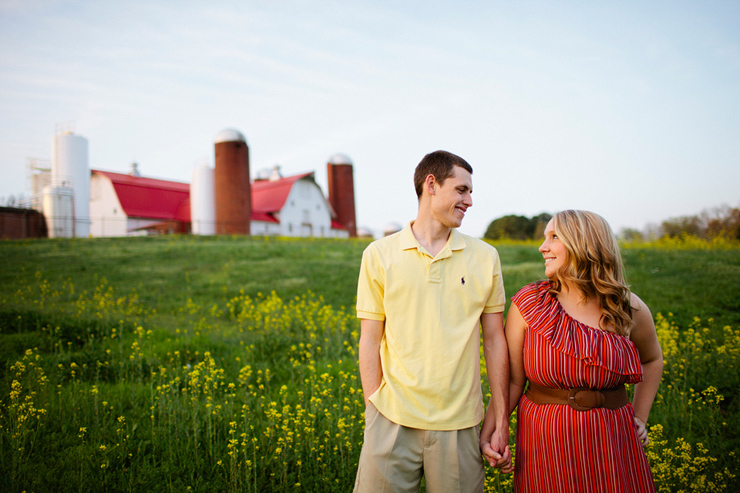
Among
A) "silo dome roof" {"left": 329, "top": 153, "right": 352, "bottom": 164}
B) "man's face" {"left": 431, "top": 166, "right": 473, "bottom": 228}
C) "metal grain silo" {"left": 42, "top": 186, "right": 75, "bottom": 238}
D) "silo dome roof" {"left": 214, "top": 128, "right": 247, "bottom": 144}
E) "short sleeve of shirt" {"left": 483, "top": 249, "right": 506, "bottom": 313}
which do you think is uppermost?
"silo dome roof" {"left": 329, "top": 153, "right": 352, "bottom": 164}

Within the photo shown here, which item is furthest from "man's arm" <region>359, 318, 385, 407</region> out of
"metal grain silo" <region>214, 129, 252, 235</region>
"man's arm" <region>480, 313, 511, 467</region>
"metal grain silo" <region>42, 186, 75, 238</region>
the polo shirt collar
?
"metal grain silo" <region>42, 186, 75, 238</region>

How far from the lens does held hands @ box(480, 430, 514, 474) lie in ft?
→ 7.38

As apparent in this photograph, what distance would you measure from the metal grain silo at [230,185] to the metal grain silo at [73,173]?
9.48m

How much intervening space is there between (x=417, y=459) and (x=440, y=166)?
1511mm

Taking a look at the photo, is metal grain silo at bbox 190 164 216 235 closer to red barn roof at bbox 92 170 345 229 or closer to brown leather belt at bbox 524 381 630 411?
red barn roof at bbox 92 170 345 229

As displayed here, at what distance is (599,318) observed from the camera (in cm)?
226

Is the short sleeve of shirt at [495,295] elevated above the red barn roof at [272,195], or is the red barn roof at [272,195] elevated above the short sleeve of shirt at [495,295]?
the red barn roof at [272,195]

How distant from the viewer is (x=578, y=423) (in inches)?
83.5

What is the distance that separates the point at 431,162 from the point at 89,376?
535cm

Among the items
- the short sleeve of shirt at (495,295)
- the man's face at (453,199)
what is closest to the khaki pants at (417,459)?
the short sleeve of shirt at (495,295)

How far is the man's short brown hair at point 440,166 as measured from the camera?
2416 mm

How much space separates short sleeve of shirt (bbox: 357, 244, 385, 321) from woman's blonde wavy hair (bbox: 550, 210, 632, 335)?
0.93 m

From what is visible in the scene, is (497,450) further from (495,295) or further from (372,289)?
(372,289)

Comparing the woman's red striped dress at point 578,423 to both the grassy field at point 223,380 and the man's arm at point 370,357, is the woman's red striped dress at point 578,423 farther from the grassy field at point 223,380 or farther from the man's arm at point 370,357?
the grassy field at point 223,380
